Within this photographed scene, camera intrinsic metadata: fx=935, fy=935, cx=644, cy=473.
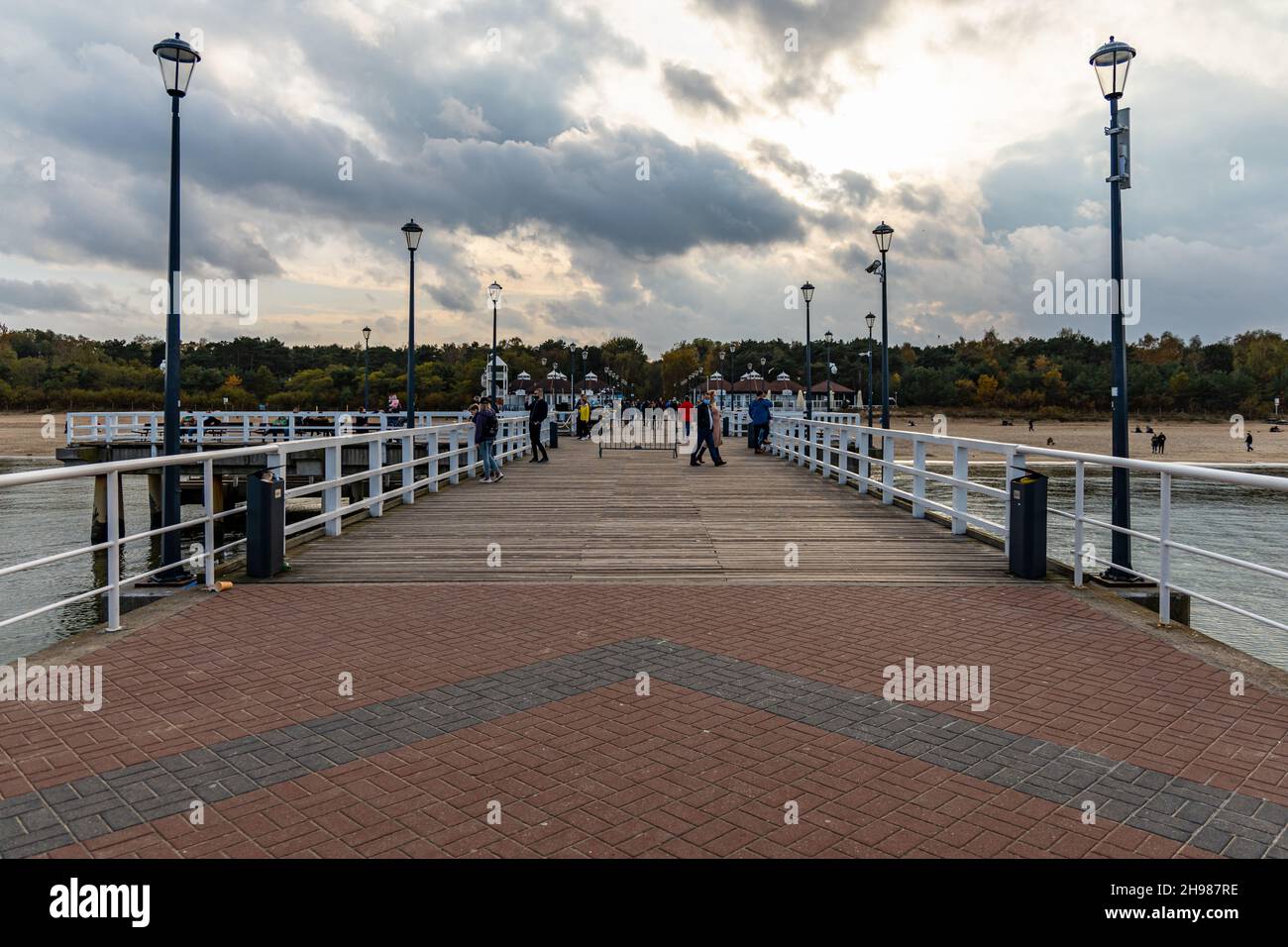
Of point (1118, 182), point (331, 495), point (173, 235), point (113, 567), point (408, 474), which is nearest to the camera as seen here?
point (113, 567)

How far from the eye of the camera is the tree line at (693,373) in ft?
343

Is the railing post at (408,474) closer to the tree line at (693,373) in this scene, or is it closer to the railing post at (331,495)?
the railing post at (331,495)

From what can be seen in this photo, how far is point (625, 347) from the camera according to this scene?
18638 centimetres

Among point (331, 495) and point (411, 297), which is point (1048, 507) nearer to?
point (331, 495)

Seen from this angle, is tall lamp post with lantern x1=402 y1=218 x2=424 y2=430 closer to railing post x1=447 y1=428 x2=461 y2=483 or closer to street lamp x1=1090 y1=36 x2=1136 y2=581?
railing post x1=447 y1=428 x2=461 y2=483

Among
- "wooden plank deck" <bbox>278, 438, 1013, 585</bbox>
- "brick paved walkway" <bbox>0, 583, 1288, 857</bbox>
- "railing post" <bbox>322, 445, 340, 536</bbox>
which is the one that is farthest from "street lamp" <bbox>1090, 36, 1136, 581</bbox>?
"railing post" <bbox>322, 445, 340, 536</bbox>

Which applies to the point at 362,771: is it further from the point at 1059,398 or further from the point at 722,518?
the point at 1059,398

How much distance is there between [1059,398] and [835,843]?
13009 centimetres

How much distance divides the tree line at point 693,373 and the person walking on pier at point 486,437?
58999 millimetres

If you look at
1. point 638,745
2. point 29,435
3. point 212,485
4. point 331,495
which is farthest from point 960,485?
point 29,435

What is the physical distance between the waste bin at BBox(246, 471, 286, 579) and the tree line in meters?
68.9

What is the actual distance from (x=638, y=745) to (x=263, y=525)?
560 cm

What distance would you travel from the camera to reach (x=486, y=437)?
59.9 ft
